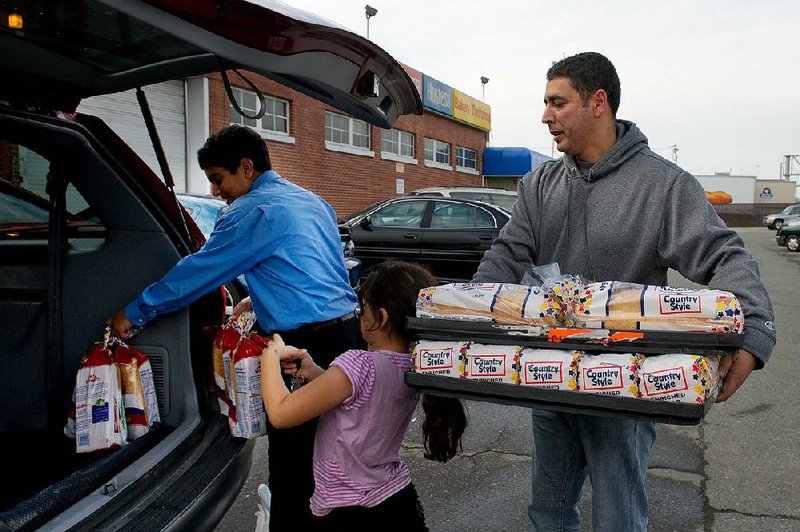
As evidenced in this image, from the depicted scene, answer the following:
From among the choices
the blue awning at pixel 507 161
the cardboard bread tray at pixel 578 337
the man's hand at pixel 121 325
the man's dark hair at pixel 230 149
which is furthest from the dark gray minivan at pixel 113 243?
the blue awning at pixel 507 161

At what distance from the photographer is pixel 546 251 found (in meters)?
2.24

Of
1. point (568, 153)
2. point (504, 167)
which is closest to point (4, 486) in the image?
point (568, 153)

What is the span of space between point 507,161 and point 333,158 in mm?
12641

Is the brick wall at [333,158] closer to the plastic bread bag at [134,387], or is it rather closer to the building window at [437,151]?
the building window at [437,151]

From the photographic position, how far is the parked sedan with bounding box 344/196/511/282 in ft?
31.7

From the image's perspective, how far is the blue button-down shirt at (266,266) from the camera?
2396 mm

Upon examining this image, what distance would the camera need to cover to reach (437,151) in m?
23.9

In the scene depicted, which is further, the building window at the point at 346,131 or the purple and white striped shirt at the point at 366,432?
the building window at the point at 346,131

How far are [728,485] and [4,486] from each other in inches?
138

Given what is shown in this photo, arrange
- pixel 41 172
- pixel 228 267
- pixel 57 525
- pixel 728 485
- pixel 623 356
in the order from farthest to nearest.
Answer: pixel 728 485 < pixel 41 172 < pixel 228 267 < pixel 57 525 < pixel 623 356

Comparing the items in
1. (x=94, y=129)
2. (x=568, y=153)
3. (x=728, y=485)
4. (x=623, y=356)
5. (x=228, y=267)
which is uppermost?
(x=94, y=129)

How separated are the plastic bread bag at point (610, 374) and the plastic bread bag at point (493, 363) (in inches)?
6.2

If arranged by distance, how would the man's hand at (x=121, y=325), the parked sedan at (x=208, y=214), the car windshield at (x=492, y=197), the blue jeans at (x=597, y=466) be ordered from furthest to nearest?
the car windshield at (x=492, y=197), the parked sedan at (x=208, y=214), the man's hand at (x=121, y=325), the blue jeans at (x=597, y=466)

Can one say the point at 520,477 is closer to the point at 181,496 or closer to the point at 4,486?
the point at 181,496
